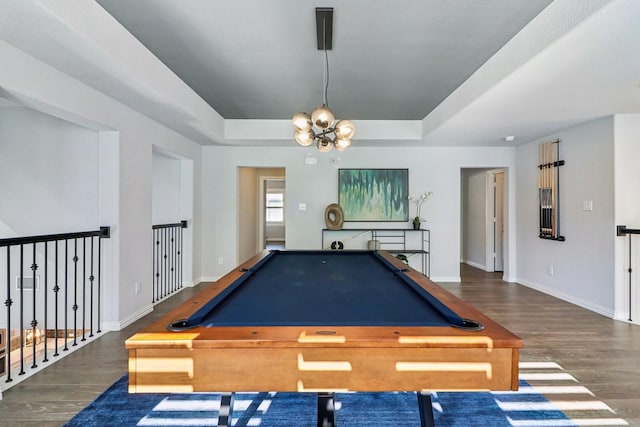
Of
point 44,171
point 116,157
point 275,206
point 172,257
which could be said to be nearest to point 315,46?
point 116,157

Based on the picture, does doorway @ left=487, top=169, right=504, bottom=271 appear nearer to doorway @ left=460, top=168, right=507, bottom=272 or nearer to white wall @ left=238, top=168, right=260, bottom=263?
doorway @ left=460, top=168, right=507, bottom=272

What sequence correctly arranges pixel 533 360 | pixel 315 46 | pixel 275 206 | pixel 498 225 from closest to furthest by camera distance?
pixel 533 360 → pixel 315 46 → pixel 498 225 → pixel 275 206

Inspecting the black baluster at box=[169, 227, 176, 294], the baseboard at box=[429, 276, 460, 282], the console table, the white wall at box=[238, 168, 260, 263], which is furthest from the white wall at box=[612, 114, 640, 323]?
the black baluster at box=[169, 227, 176, 294]

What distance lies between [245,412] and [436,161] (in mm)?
4656

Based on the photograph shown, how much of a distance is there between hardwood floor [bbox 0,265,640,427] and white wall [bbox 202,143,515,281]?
4.42ft

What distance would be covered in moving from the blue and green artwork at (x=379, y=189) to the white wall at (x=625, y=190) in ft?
8.41

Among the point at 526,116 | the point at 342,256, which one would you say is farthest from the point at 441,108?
the point at 342,256

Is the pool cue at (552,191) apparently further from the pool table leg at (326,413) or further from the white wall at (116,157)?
the white wall at (116,157)

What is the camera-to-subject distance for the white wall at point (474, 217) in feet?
21.2

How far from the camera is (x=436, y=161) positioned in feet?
17.6

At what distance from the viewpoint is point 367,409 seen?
6.27ft

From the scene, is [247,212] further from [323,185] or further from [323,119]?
[323,119]

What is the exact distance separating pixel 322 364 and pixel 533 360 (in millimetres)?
2255

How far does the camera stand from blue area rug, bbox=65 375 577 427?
1.79m
